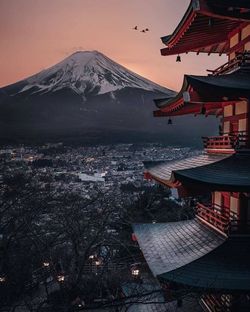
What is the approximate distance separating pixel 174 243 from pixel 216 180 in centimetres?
276

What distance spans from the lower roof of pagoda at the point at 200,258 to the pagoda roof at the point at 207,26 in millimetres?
4335

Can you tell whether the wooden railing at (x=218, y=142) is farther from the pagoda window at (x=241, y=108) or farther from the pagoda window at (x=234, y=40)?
the pagoda window at (x=234, y=40)

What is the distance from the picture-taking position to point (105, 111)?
2645 inches

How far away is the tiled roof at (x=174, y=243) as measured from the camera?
7484 mm

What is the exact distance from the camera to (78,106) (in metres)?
65.4

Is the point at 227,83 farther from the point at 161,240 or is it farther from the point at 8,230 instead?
the point at 8,230

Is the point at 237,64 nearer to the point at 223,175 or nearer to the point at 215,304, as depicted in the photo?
the point at 223,175

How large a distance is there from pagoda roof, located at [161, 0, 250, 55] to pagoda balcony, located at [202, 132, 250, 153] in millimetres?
2244

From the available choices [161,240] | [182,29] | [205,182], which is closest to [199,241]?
[161,240]

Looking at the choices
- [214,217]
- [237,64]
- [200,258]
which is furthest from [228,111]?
[200,258]

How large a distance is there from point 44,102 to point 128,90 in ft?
48.3

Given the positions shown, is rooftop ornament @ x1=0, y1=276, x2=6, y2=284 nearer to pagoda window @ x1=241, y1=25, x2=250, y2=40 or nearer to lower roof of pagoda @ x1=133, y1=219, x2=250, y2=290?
lower roof of pagoda @ x1=133, y1=219, x2=250, y2=290

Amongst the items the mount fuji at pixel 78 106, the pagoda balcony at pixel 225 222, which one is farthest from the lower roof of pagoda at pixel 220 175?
the mount fuji at pixel 78 106

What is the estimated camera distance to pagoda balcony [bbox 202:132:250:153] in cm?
737
